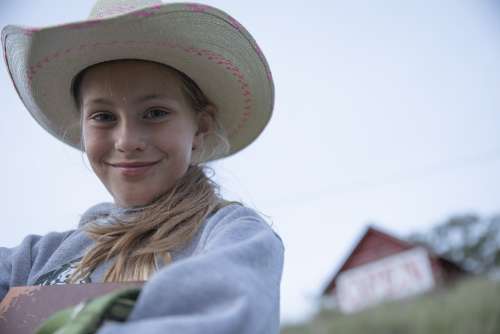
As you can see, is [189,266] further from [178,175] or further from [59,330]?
[178,175]

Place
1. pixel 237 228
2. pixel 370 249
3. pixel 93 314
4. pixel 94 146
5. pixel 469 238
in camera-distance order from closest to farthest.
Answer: pixel 93 314
pixel 237 228
pixel 94 146
pixel 370 249
pixel 469 238

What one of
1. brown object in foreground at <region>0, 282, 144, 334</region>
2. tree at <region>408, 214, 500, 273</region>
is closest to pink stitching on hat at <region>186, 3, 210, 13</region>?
brown object in foreground at <region>0, 282, 144, 334</region>

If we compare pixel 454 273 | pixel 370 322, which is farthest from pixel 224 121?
pixel 454 273

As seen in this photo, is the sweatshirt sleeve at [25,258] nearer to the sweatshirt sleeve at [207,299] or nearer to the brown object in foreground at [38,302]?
the brown object in foreground at [38,302]

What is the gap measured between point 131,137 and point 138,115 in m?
0.06

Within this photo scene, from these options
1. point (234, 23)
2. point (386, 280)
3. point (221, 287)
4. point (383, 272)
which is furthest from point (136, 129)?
point (383, 272)

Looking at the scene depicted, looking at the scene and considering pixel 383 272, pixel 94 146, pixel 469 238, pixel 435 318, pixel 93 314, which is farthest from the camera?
pixel 469 238

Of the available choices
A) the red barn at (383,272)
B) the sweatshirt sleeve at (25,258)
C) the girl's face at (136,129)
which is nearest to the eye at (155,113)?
the girl's face at (136,129)

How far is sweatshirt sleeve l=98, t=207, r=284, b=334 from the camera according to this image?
596mm

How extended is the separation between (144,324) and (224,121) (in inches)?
45.1

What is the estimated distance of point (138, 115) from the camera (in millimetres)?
1258

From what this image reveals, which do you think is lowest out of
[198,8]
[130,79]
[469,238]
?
[469,238]

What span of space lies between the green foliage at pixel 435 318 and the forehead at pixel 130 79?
19.6 ft

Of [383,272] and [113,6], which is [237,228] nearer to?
[113,6]
